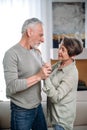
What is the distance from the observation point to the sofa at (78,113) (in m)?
2.51

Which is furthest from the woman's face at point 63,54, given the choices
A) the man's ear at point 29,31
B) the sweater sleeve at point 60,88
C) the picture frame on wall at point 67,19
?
the picture frame on wall at point 67,19

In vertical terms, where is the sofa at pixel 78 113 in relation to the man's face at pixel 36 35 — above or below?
below

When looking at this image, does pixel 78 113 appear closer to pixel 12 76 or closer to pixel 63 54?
pixel 63 54

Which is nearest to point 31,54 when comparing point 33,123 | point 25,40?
point 25,40

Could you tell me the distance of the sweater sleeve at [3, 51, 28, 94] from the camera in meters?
1.35

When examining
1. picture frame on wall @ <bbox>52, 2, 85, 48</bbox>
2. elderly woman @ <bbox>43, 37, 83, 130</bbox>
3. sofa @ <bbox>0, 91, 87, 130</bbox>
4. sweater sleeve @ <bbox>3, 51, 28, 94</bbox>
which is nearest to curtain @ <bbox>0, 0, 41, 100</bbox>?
picture frame on wall @ <bbox>52, 2, 85, 48</bbox>

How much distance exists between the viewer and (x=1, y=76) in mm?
3803

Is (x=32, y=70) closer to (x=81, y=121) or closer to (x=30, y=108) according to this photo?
(x=30, y=108)

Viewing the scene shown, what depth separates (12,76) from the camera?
53.7 inches

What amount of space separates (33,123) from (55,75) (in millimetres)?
370

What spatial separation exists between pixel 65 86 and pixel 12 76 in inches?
13.1

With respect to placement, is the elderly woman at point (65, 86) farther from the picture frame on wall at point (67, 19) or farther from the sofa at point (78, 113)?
the picture frame on wall at point (67, 19)

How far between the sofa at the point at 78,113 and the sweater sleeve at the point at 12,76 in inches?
46.1

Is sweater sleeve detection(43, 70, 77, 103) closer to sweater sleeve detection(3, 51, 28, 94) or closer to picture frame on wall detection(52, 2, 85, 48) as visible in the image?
sweater sleeve detection(3, 51, 28, 94)
